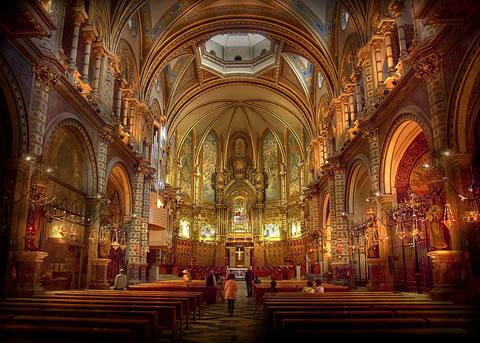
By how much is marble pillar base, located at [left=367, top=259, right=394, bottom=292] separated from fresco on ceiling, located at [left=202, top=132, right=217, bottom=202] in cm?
2584

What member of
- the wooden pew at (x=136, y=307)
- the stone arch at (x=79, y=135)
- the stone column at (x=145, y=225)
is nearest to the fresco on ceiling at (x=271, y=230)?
the stone column at (x=145, y=225)

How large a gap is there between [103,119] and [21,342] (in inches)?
529

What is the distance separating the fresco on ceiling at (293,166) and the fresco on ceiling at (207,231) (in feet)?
27.0

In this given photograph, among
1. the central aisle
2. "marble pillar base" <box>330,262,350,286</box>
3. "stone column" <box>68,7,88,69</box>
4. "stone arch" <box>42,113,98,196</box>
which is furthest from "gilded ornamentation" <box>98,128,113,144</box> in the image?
"marble pillar base" <box>330,262,350,286</box>

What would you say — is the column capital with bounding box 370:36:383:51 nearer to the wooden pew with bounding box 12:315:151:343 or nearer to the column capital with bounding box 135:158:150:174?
the column capital with bounding box 135:158:150:174

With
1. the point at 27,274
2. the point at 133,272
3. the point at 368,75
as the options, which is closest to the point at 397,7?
the point at 368,75

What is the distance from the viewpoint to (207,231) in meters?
39.5

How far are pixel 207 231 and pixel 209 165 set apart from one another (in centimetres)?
665

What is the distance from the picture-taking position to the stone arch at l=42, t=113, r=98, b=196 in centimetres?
1306

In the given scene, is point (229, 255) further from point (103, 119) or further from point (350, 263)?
point (103, 119)

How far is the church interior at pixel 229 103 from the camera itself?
7992 mm

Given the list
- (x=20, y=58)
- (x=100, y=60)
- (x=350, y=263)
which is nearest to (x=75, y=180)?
(x=100, y=60)

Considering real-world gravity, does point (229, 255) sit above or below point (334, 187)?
below

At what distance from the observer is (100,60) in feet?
58.6
